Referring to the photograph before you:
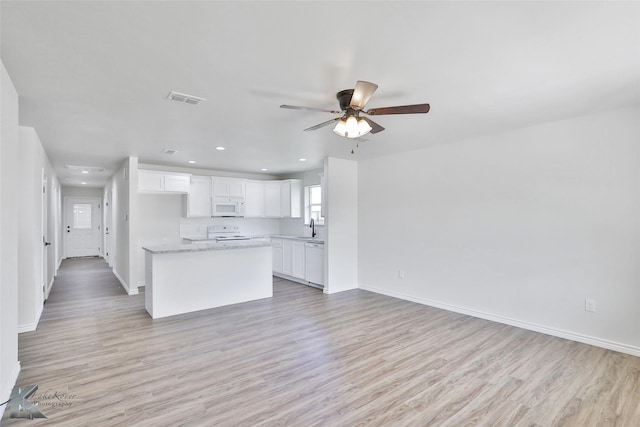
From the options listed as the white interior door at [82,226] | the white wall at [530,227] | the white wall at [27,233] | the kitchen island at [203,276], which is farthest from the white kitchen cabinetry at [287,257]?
the white interior door at [82,226]

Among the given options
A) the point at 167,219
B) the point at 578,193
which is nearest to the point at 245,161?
the point at 167,219

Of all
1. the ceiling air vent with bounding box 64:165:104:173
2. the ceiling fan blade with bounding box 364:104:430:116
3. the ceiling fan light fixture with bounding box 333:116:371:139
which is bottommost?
the ceiling fan light fixture with bounding box 333:116:371:139

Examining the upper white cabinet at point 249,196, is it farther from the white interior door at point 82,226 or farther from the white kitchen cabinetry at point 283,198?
the white interior door at point 82,226

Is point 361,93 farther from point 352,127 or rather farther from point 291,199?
point 291,199

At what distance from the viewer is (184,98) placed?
283 cm

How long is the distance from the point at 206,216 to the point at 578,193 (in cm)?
627

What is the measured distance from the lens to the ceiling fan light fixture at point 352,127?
8.77 ft

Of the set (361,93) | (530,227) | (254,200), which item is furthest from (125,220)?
(530,227)

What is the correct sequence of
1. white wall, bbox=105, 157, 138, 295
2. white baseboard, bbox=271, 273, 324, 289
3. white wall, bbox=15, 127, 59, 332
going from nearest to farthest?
white wall, bbox=15, 127, 59, 332
white wall, bbox=105, 157, 138, 295
white baseboard, bbox=271, 273, 324, 289

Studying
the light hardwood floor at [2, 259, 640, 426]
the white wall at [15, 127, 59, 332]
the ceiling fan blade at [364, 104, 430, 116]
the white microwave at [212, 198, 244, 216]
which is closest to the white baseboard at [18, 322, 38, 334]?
the white wall at [15, 127, 59, 332]

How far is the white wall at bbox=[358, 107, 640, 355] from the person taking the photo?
127 inches

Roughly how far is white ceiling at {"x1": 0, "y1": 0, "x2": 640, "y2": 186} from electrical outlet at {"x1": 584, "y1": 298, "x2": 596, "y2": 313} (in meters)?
1.96

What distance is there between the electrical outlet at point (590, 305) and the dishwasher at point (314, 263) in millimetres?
3707

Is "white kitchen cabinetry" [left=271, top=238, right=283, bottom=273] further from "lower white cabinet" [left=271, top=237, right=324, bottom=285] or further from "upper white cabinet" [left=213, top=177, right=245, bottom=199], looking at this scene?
"upper white cabinet" [left=213, top=177, right=245, bottom=199]
